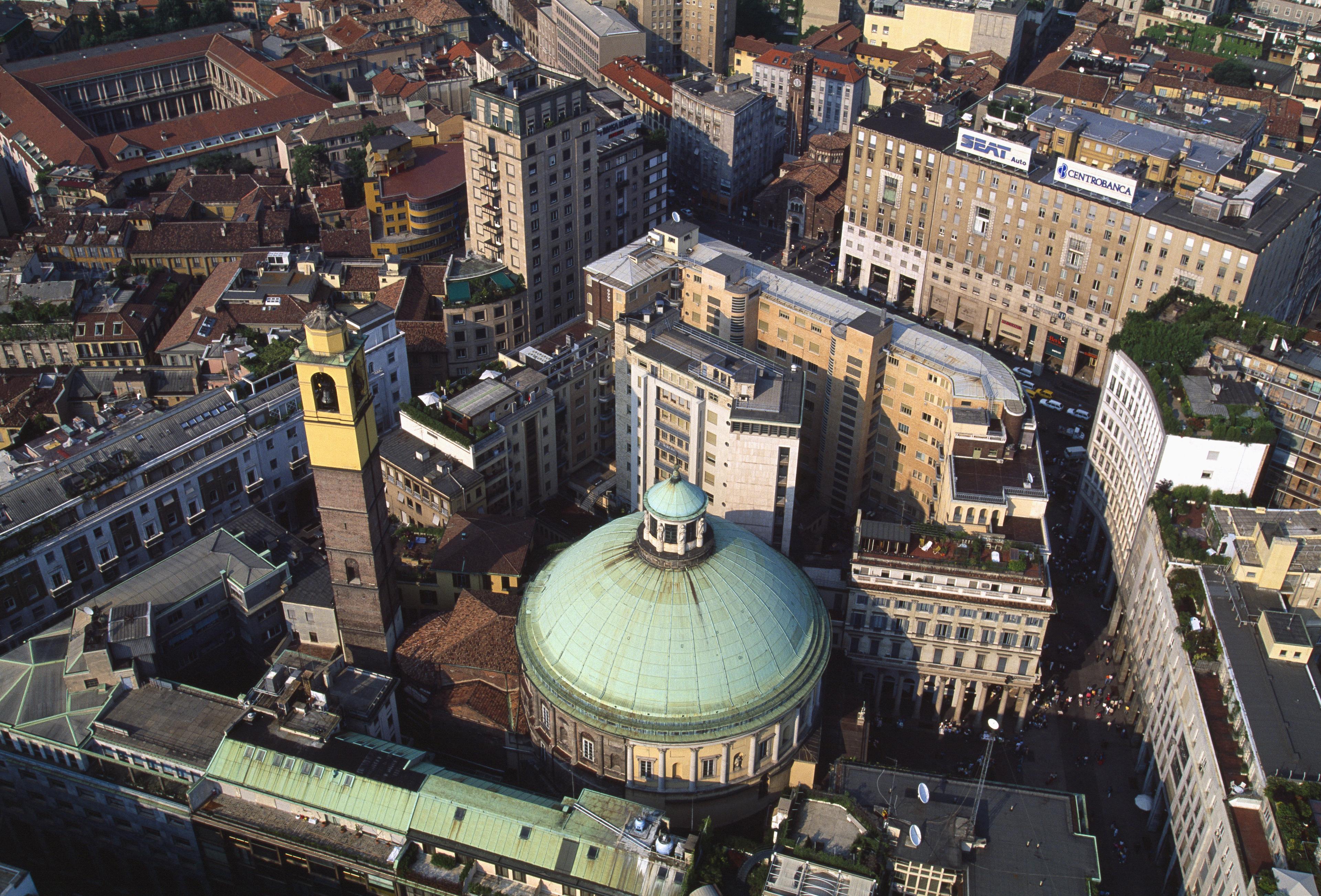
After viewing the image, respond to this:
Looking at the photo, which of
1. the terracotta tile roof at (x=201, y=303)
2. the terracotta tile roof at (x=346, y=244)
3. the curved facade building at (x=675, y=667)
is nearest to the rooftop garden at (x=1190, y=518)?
the curved facade building at (x=675, y=667)

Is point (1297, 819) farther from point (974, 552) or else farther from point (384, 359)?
point (384, 359)

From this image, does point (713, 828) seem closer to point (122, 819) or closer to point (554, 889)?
point (554, 889)

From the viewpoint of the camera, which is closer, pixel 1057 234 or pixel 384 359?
pixel 384 359

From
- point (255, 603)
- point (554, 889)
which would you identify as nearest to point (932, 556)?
point (554, 889)

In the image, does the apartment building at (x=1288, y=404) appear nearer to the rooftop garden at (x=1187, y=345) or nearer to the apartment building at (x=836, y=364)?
the rooftop garden at (x=1187, y=345)

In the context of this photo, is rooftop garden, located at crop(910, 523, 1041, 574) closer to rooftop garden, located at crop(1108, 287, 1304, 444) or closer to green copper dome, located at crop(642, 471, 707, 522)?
rooftop garden, located at crop(1108, 287, 1304, 444)

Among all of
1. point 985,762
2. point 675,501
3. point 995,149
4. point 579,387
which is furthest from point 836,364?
point 995,149
